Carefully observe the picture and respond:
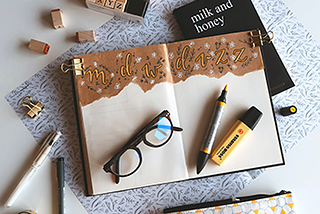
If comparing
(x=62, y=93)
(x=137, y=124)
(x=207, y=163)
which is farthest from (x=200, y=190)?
(x=62, y=93)

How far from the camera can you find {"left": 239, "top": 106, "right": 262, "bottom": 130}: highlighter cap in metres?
0.67

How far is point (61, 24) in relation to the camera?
0.71 m

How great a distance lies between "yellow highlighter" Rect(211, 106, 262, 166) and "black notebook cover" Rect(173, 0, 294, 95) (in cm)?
13

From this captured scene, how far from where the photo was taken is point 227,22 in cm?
73

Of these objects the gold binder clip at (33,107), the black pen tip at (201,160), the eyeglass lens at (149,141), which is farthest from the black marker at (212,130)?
the gold binder clip at (33,107)

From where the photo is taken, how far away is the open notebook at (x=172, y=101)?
2.19ft

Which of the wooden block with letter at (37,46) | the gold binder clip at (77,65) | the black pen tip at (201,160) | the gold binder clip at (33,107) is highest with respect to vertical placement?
the wooden block with letter at (37,46)

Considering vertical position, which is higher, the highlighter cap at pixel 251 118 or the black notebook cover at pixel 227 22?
the black notebook cover at pixel 227 22

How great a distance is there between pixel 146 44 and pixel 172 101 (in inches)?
7.8

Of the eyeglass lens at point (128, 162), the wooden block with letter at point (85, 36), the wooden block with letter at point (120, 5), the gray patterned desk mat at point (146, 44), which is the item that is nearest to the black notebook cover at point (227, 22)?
the gray patterned desk mat at point (146, 44)

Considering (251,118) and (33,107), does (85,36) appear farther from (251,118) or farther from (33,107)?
(251,118)

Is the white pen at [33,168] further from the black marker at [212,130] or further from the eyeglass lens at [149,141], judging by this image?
the black marker at [212,130]

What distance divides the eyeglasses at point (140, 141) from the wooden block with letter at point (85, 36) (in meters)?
0.31

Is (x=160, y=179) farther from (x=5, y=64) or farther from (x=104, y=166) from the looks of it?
(x=5, y=64)
